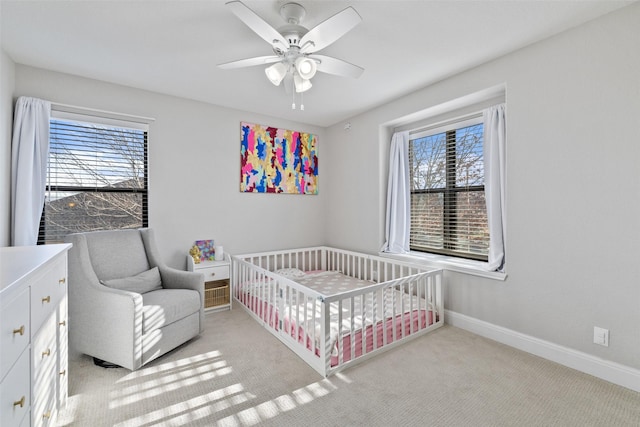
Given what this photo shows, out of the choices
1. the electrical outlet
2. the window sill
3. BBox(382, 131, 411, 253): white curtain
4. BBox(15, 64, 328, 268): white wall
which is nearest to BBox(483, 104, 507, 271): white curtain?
the window sill

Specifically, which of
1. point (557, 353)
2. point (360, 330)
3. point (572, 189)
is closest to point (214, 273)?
point (360, 330)

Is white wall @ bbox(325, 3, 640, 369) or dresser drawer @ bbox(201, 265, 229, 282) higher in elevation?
white wall @ bbox(325, 3, 640, 369)

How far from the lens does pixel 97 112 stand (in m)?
2.86

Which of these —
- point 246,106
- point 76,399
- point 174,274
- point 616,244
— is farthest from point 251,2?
point 616,244

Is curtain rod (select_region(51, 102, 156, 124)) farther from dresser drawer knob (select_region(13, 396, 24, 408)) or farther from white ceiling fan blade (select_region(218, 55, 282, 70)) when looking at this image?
dresser drawer knob (select_region(13, 396, 24, 408))

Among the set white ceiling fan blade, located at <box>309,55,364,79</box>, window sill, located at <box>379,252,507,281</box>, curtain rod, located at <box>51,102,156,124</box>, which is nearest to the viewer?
white ceiling fan blade, located at <box>309,55,364,79</box>

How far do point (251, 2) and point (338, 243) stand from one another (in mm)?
3152

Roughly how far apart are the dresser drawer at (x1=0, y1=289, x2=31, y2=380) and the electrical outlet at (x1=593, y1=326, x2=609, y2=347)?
3.07 meters

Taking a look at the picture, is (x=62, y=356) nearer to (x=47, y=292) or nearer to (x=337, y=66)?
(x=47, y=292)

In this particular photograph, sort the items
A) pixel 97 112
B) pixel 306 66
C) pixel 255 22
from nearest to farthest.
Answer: pixel 255 22, pixel 306 66, pixel 97 112

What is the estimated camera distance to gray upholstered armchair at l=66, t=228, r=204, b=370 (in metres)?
2.04

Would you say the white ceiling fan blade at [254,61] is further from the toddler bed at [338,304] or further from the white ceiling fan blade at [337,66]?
the toddler bed at [338,304]

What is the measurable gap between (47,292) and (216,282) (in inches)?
84.8

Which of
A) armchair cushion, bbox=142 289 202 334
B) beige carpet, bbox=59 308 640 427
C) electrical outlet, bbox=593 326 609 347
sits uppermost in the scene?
armchair cushion, bbox=142 289 202 334
